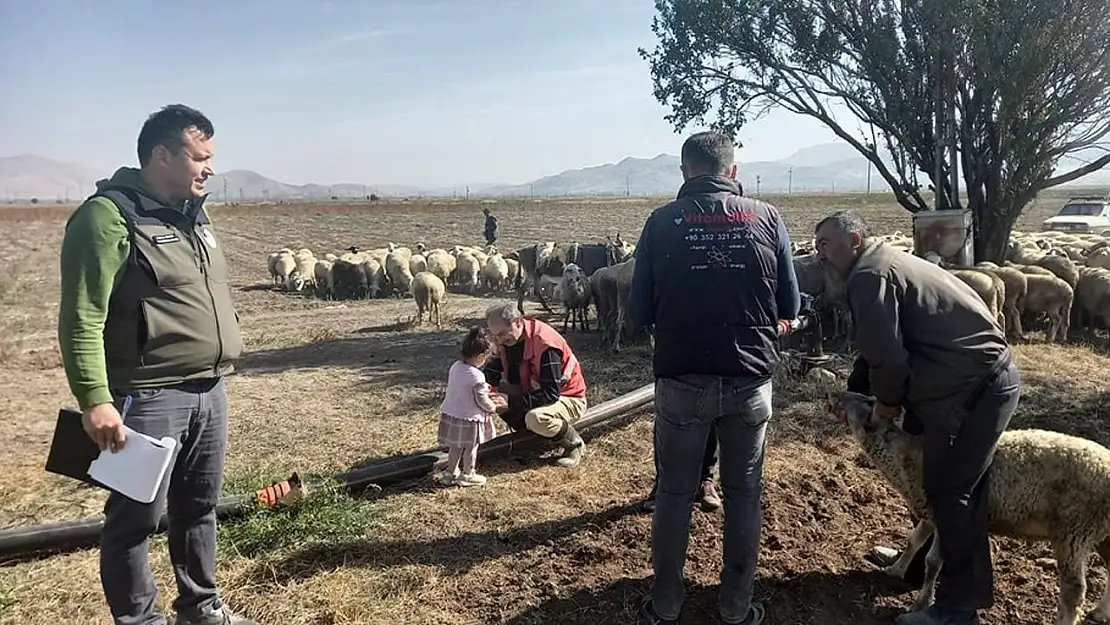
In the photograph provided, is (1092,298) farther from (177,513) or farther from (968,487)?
(177,513)

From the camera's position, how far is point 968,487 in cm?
336

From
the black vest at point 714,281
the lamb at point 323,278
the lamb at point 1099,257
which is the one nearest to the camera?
the black vest at point 714,281

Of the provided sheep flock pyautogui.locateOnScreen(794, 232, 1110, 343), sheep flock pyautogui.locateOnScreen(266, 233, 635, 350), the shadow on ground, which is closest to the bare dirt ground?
the shadow on ground

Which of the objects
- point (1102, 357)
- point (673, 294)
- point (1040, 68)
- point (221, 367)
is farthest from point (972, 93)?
point (221, 367)

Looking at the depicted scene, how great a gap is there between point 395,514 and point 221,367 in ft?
6.90

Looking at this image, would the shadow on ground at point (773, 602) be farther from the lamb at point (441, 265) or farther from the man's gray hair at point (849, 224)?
the lamb at point (441, 265)

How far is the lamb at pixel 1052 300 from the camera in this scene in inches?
422

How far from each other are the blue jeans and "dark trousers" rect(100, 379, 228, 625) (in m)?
1.96

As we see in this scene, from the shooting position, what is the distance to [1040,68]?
11.8 metres

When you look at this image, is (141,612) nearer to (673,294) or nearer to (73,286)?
(73,286)

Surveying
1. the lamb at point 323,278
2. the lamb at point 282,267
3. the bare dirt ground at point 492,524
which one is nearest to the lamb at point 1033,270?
the bare dirt ground at point 492,524

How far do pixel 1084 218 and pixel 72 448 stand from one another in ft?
96.5

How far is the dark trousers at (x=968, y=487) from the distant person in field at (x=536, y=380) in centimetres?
278

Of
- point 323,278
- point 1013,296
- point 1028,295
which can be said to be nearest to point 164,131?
point 1013,296
